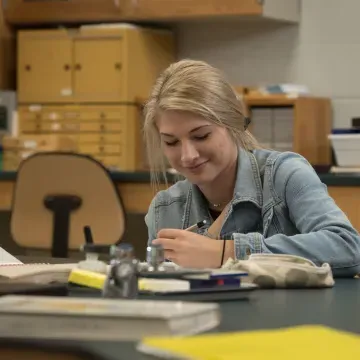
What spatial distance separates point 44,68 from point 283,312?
139 inches

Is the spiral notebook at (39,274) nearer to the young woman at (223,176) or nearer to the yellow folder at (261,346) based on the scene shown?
the young woman at (223,176)

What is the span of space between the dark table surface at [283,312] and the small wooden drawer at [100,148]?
3007mm

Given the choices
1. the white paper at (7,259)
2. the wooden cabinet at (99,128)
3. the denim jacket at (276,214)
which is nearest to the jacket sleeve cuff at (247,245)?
the denim jacket at (276,214)

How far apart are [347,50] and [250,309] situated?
329 cm

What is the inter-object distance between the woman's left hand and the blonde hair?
35 cm

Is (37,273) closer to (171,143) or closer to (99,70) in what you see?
(171,143)

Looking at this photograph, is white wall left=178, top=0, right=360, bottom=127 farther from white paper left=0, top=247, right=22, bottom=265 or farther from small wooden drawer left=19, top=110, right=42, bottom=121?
white paper left=0, top=247, right=22, bottom=265

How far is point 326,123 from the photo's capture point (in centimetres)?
434

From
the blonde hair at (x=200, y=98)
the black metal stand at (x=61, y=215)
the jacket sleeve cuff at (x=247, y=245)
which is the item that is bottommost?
the black metal stand at (x=61, y=215)

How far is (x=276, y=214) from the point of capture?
1.98 metres

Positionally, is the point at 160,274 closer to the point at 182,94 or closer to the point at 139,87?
the point at 182,94

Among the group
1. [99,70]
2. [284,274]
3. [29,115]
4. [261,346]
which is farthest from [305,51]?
[261,346]

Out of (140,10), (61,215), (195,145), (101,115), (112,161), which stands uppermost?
(140,10)

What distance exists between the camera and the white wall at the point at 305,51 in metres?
4.41
